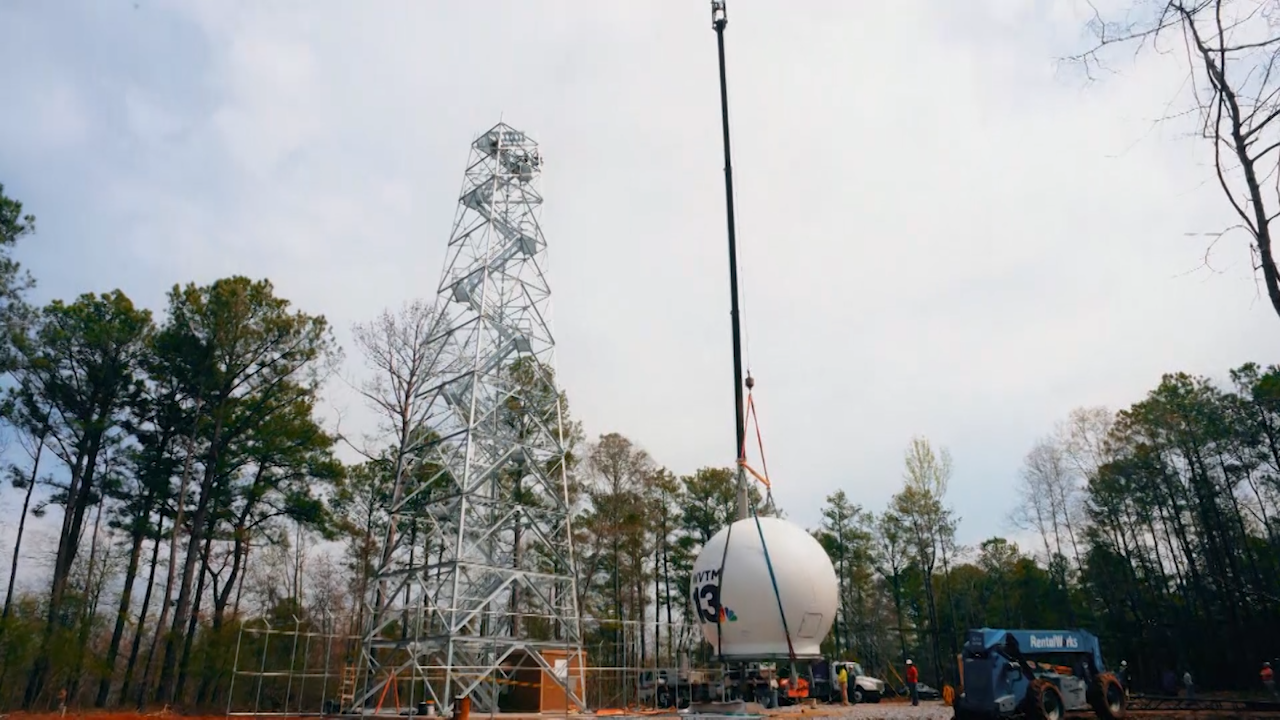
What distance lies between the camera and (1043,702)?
14.4m

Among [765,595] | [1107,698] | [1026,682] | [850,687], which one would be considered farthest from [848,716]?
[850,687]

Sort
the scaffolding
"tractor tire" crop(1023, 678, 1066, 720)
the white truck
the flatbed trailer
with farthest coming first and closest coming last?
the white truck
the scaffolding
the flatbed trailer
"tractor tire" crop(1023, 678, 1066, 720)

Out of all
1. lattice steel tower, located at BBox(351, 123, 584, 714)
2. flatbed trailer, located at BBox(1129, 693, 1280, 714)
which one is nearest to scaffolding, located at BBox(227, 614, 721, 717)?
lattice steel tower, located at BBox(351, 123, 584, 714)

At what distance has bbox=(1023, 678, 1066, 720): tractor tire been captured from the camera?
46.4ft

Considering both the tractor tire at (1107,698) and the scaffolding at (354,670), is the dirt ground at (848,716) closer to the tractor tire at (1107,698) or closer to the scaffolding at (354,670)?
the tractor tire at (1107,698)

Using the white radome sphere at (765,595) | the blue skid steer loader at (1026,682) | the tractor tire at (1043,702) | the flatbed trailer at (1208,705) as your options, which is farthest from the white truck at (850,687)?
the tractor tire at (1043,702)

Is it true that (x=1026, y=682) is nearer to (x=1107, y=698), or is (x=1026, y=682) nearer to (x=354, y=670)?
(x=1107, y=698)

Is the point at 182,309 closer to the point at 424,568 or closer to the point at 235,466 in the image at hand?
the point at 235,466

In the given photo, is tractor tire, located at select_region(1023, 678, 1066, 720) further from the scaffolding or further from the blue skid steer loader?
the scaffolding

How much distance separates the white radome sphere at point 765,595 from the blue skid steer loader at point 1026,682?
3314 millimetres

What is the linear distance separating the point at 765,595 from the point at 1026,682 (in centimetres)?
551

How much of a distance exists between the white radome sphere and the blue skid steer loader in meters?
Result: 3.31

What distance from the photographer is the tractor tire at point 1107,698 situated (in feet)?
Result: 51.1

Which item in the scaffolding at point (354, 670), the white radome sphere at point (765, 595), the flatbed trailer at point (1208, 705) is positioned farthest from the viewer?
the scaffolding at point (354, 670)
